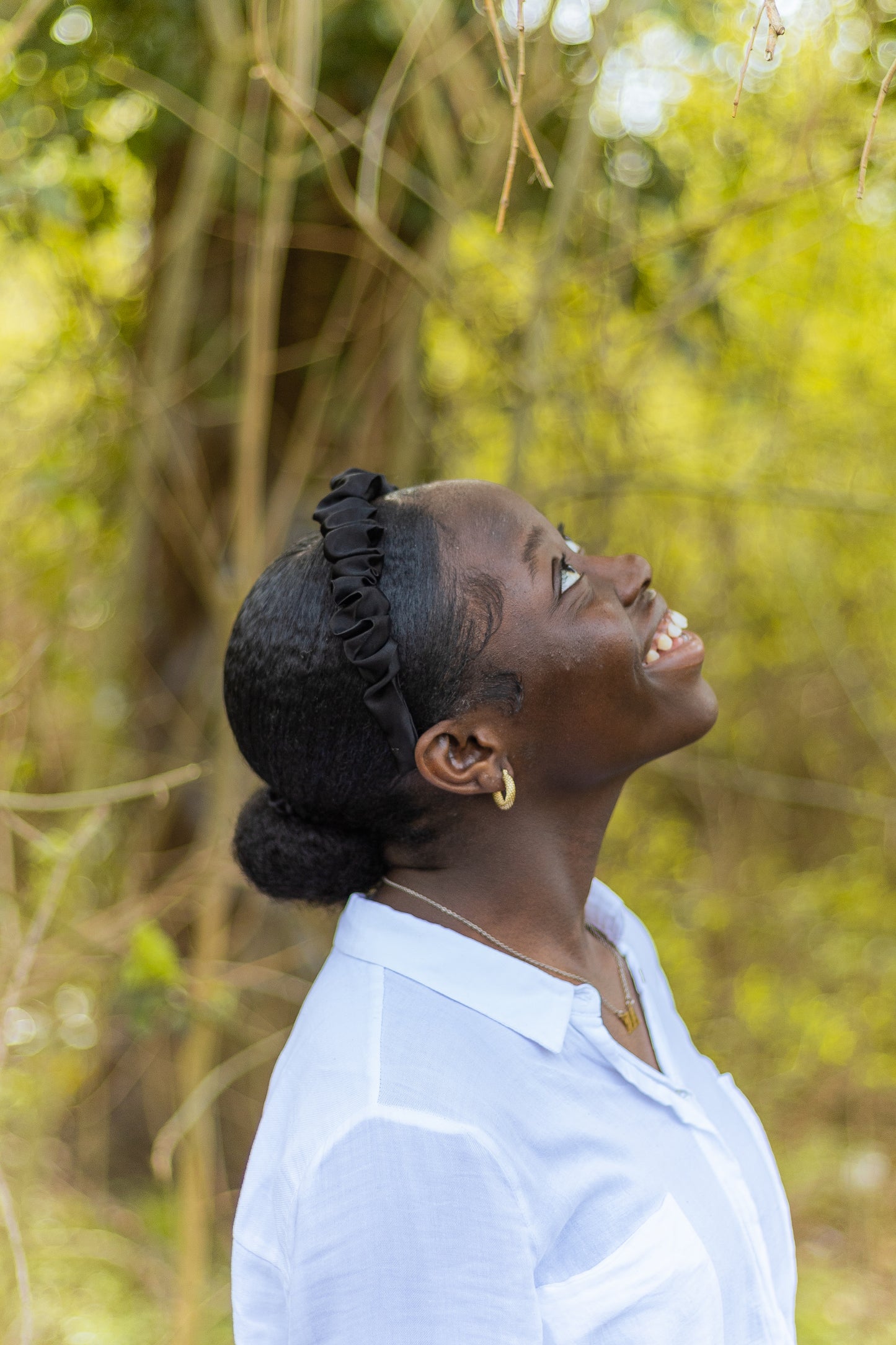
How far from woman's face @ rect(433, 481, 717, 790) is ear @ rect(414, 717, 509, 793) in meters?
0.02

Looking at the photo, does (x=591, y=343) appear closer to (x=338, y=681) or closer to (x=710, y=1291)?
(x=338, y=681)

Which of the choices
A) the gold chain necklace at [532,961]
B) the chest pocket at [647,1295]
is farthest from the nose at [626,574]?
the chest pocket at [647,1295]

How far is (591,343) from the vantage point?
2520 millimetres

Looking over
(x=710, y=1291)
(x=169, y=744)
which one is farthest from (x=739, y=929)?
(x=710, y=1291)

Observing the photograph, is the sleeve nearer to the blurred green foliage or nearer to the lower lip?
the lower lip

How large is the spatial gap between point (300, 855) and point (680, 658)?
0.56 m

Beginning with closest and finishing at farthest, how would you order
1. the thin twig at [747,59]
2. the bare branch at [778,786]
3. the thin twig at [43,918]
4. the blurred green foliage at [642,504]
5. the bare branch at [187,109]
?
the thin twig at [747,59] → the thin twig at [43,918] → the bare branch at [187,109] → the blurred green foliage at [642,504] → the bare branch at [778,786]

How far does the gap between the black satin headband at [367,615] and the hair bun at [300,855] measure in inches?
7.1

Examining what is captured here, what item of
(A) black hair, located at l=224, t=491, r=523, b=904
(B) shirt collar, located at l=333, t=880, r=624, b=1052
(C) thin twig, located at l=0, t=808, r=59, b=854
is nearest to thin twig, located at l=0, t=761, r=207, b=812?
(C) thin twig, located at l=0, t=808, r=59, b=854

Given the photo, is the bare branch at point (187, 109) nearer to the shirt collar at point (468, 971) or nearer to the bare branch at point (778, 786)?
the shirt collar at point (468, 971)

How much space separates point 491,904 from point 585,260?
5.88ft

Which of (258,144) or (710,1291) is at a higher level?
(258,144)

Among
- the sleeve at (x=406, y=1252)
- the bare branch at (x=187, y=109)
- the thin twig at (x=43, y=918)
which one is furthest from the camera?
the bare branch at (x=187, y=109)

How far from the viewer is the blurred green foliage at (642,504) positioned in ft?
7.32
